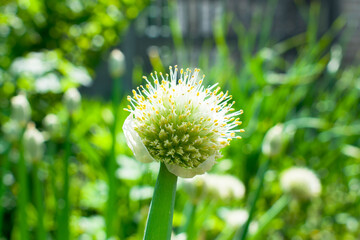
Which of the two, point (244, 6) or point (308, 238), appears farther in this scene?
point (244, 6)

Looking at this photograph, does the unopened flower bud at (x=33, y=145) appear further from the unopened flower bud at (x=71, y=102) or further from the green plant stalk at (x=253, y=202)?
the green plant stalk at (x=253, y=202)

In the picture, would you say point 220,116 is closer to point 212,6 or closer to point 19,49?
point 19,49

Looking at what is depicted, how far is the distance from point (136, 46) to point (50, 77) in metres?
2.19

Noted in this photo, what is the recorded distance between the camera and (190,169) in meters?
0.40

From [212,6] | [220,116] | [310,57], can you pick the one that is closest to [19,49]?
[310,57]

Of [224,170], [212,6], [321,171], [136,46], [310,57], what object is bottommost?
[224,170]

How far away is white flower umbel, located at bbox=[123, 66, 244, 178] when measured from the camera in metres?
0.40

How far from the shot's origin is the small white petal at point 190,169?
1.29ft

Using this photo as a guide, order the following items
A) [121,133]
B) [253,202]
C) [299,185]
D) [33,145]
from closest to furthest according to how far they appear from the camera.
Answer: [253,202], [33,145], [299,185], [121,133]

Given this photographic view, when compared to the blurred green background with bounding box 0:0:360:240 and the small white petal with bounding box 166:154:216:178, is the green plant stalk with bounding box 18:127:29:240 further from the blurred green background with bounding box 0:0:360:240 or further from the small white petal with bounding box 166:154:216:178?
the small white petal with bounding box 166:154:216:178

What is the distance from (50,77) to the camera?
1347mm

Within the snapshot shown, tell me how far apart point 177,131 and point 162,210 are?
0.08 metres

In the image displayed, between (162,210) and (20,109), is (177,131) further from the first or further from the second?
(20,109)

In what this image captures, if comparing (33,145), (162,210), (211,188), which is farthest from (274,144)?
(33,145)
